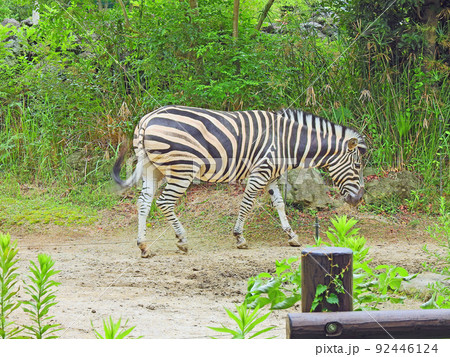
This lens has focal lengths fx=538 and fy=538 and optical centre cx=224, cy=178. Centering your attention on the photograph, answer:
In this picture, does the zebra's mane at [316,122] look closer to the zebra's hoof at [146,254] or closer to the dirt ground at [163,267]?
the dirt ground at [163,267]

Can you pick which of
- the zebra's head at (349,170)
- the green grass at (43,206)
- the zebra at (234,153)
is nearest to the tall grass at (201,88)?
the green grass at (43,206)

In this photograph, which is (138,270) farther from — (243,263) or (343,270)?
(343,270)

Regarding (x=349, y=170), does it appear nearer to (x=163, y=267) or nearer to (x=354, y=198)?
(x=354, y=198)

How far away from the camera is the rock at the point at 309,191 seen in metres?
6.82

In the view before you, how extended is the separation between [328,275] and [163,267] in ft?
11.0

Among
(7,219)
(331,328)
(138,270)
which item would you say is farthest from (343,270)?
(7,219)

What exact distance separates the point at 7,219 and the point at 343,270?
6.04 m

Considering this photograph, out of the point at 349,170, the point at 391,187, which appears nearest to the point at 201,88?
the point at 349,170

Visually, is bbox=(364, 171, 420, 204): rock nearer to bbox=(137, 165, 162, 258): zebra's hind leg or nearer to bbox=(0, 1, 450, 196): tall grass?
bbox=(0, 1, 450, 196): tall grass

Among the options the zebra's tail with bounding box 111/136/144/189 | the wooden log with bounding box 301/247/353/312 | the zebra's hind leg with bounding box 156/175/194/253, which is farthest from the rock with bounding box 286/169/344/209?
the wooden log with bounding box 301/247/353/312

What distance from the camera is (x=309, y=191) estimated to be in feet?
22.5

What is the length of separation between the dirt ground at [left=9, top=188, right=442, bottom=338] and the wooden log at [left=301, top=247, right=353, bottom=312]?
3.34ft

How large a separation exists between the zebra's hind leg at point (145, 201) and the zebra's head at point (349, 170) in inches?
81.5

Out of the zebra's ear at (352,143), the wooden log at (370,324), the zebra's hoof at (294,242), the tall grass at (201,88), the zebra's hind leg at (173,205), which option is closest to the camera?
the wooden log at (370,324)
